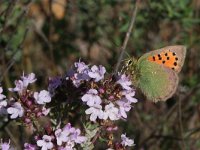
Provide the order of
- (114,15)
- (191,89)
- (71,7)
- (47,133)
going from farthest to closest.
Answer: (114,15) < (71,7) < (191,89) < (47,133)

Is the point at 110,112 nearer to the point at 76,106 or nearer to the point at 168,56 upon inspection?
the point at 76,106

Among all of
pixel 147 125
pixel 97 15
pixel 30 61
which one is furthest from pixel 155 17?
pixel 30 61

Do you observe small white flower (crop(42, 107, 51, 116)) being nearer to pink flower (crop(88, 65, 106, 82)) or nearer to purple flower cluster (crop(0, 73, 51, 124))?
purple flower cluster (crop(0, 73, 51, 124))

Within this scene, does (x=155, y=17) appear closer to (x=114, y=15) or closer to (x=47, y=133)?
(x=114, y=15)

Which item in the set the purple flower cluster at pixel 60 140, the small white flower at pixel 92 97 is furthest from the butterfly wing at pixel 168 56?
the purple flower cluster at pixel 60 140

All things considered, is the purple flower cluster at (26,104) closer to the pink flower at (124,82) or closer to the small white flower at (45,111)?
the small white flower at (45,111)

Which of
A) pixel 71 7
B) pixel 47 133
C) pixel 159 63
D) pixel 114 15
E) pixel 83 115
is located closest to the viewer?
pixel 47 133
